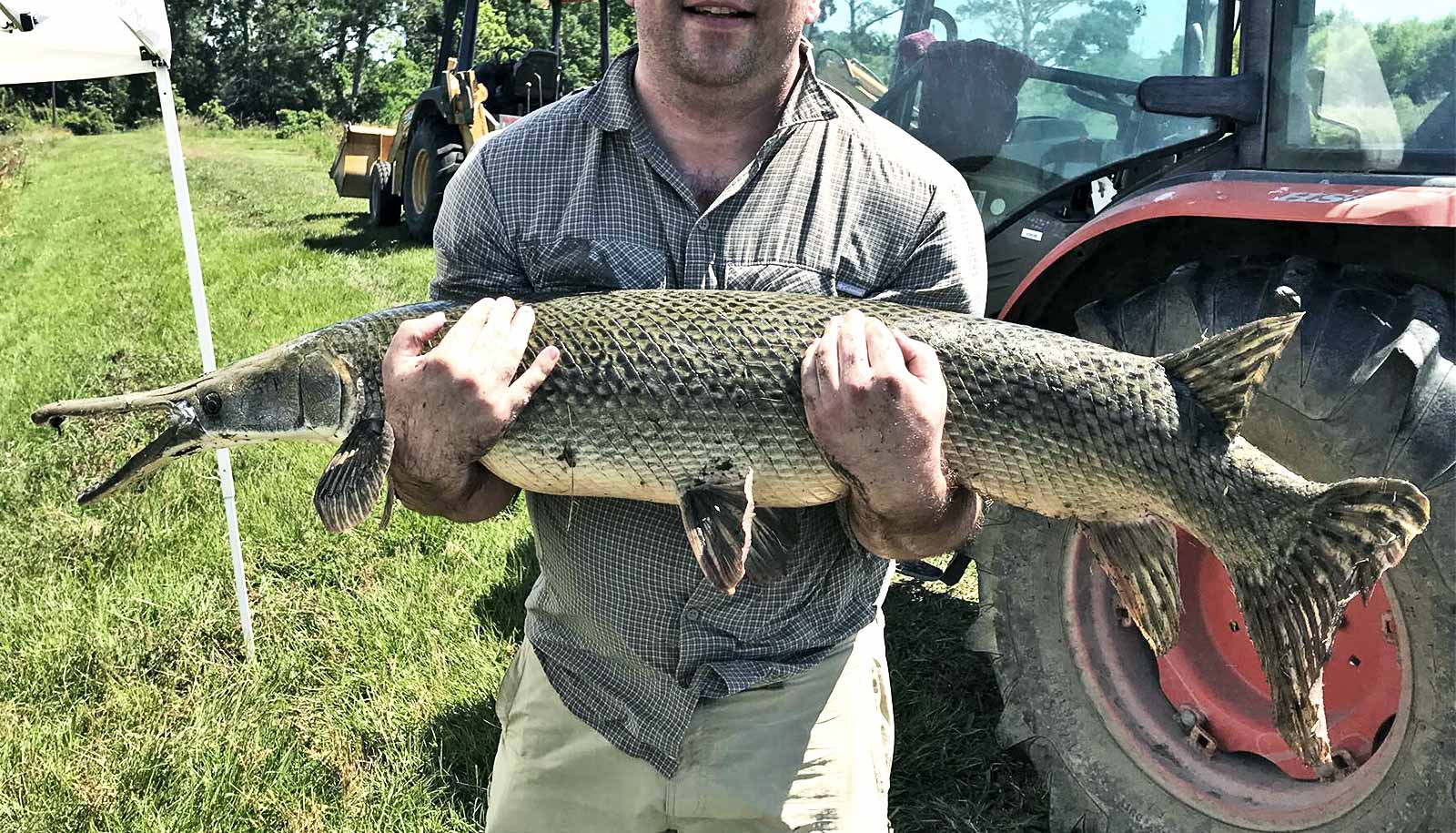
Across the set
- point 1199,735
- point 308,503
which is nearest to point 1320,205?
point 1199,735

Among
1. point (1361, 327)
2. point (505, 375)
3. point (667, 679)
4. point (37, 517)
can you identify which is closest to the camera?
point (505, 375)

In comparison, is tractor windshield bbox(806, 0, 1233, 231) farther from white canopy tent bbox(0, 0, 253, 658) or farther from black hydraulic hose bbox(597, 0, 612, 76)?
black hydraulic hose bbox(597, 0, 612, 76)

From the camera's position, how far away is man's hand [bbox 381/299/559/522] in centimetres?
183

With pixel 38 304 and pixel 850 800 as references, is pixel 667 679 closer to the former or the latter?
pixel 850 800

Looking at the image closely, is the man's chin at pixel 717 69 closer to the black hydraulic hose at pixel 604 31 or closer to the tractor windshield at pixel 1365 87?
the tractor windshield at pixel 1365 87

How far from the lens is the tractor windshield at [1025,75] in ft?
11.9

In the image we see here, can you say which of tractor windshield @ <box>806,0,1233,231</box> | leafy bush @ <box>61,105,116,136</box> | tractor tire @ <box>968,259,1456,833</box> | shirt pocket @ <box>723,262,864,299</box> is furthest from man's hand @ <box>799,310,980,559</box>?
leafy bush @ <box>61,105,116,136</box>

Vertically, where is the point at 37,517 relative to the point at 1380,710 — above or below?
below

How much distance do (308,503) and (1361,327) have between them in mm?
4749

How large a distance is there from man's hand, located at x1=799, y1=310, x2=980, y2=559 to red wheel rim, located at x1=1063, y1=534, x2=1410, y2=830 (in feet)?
3.60

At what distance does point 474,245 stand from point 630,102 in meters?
0.42

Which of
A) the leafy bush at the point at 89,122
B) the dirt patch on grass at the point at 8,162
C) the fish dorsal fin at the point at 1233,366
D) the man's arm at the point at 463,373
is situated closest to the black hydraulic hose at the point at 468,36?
the man's arm at the point at 463,373

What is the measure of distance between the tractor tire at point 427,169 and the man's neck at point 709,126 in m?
11.5

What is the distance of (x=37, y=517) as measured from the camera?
5410 mm
